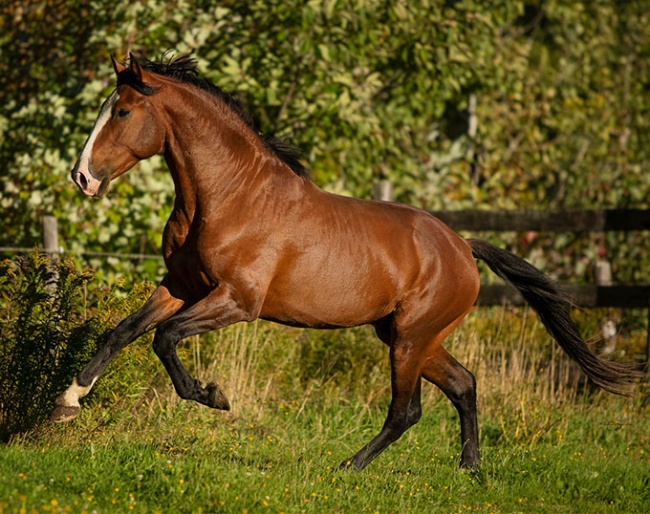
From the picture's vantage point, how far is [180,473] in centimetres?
498

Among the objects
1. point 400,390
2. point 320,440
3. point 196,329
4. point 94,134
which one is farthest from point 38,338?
point 400,390

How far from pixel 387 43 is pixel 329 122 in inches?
65.1

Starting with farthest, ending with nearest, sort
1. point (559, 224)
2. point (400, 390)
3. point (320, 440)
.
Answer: point (559, 224), point (320, 440), point (400, 390)

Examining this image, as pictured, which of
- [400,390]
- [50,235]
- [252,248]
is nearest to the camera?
[252,248]

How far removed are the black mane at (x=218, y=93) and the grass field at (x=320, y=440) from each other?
5.37 feet

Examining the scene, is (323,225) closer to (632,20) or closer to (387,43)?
(387,43)

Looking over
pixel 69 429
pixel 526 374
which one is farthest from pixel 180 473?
pixel 526 374

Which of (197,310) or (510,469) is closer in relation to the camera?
(197,310)

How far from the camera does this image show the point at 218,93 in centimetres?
588

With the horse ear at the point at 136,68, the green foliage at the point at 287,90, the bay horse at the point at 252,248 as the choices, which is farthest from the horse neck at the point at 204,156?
the green foliage at the point at 287,90

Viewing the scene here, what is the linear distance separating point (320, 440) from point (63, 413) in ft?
6.92

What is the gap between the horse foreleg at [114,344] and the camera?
542cm

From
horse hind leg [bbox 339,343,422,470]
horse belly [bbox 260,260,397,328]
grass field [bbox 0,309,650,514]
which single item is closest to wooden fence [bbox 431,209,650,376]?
grass field [bbox 0,309,650,514]

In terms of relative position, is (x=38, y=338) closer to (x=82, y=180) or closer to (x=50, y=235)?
(x=82, y=180)
